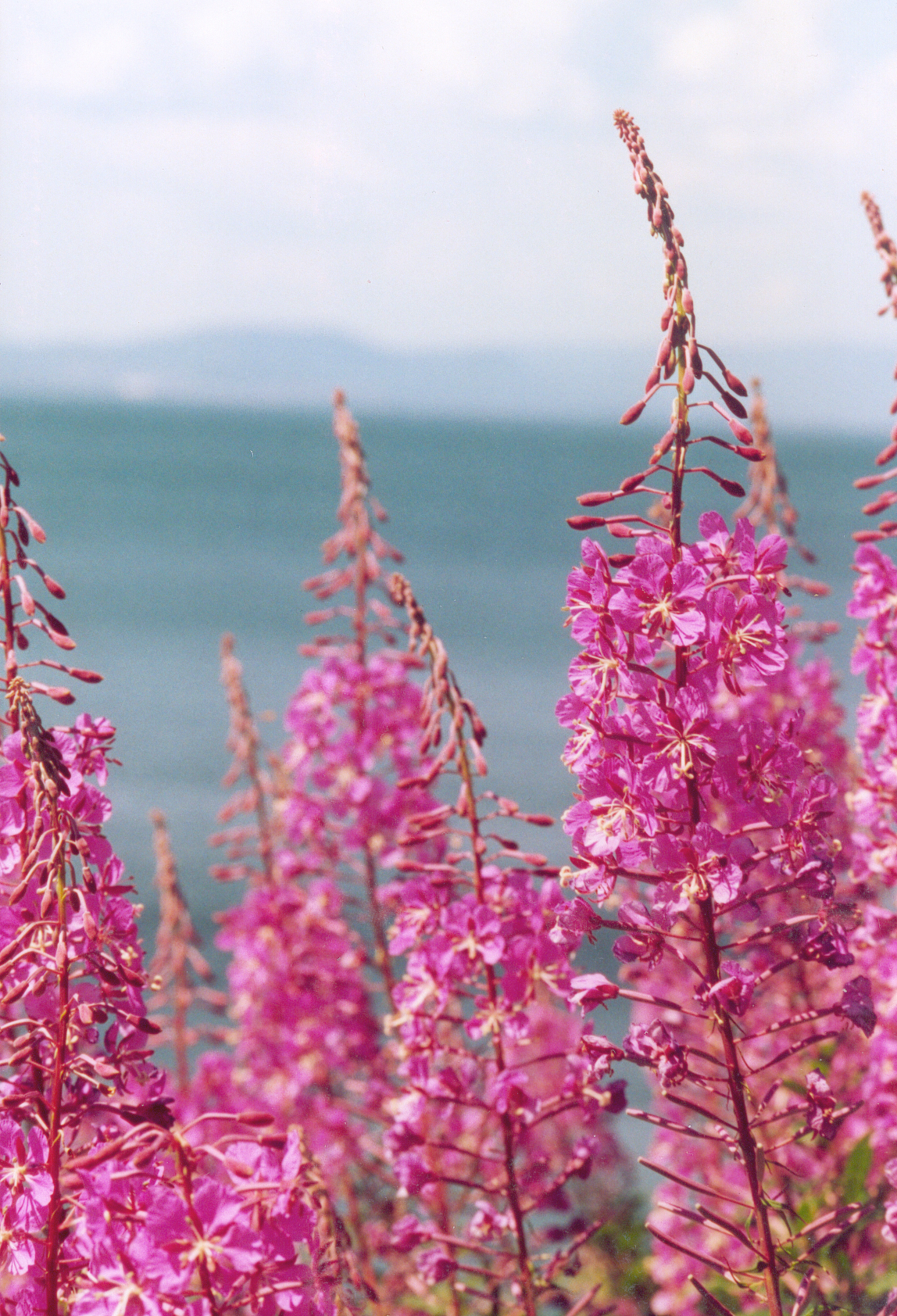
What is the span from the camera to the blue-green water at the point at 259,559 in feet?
40.0

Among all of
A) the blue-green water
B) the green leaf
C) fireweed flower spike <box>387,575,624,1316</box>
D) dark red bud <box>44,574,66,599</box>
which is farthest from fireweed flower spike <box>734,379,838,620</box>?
dark red bud <box>44,574,66,599</box>

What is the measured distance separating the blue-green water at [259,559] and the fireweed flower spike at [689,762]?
1194mm

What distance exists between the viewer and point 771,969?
1.84 meters

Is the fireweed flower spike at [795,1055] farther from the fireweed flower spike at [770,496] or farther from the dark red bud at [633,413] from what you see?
the dark red bud at [633,413]

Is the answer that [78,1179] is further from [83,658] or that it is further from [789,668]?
[83,658]

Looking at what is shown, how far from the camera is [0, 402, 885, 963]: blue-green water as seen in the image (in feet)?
40.0

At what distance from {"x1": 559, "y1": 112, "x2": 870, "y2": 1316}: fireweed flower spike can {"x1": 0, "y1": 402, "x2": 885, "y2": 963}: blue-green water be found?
1.19m

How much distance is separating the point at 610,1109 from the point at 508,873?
18.3 inches

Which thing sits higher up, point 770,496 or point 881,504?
point 770,496

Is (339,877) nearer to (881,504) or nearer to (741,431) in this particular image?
(881,504)

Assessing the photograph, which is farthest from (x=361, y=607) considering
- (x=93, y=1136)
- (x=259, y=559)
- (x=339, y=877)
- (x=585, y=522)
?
(x=259, y=559)

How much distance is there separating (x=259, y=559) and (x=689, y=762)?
2414 cm

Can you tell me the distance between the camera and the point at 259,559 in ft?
83.2

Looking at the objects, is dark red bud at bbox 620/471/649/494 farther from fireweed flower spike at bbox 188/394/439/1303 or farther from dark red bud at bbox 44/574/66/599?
fireweed flower spike at bbox 188/394/439/1303
